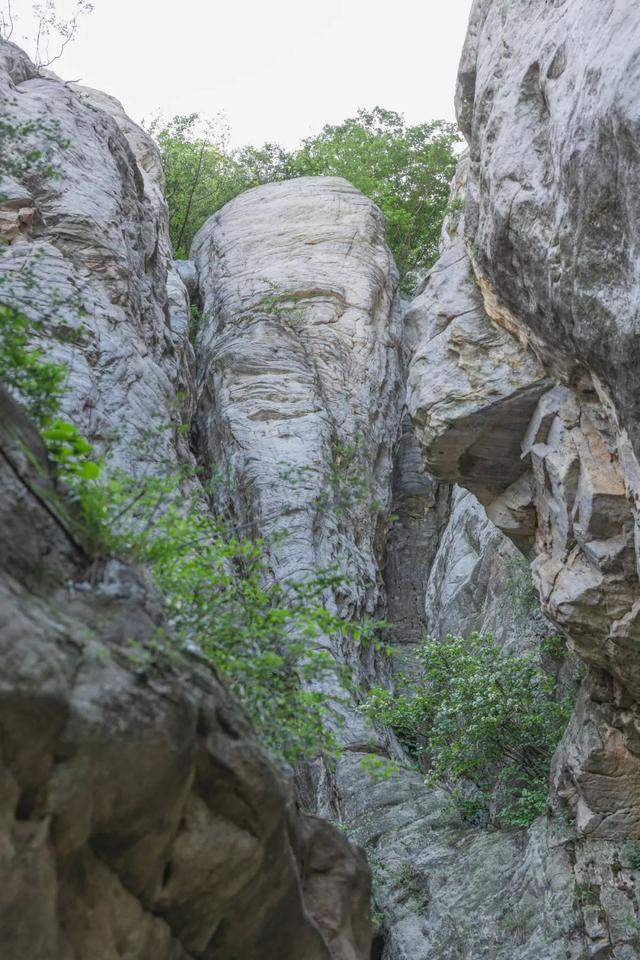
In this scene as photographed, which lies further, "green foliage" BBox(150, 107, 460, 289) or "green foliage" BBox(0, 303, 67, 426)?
"green foliage" BBox(150, 107, 460, 289)

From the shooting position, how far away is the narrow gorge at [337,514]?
519 centimetres

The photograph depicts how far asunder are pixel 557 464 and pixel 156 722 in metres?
8.77

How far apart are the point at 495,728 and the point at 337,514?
26.8ft

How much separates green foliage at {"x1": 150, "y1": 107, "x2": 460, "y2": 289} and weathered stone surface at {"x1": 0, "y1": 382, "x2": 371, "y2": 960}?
2764 cm

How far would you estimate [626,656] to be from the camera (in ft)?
41.3

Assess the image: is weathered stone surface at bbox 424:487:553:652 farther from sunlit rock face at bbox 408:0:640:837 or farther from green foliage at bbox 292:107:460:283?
green foliage at bbox 292:107:460:283

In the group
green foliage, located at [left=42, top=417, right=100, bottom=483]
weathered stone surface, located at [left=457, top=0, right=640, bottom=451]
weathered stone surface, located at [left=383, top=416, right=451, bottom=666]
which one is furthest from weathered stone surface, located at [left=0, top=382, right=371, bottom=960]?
weathered stone surface, located at [left=383, top=416, right=451, bottom=666]

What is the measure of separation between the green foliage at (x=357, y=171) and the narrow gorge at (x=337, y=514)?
12.7 feet

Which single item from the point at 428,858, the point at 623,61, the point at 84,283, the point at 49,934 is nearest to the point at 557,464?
the point at 623,61

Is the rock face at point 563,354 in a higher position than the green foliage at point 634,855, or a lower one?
higher

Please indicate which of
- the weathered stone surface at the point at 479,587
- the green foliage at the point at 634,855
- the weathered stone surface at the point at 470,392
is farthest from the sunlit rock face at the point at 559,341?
the weathered stone surface at the point at 479,587

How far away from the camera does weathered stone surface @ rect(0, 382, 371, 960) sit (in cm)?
466

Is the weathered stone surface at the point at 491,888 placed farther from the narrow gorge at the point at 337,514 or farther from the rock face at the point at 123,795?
the rock face at the point at 123,795

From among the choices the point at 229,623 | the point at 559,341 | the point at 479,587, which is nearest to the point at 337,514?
the point at 229,623
